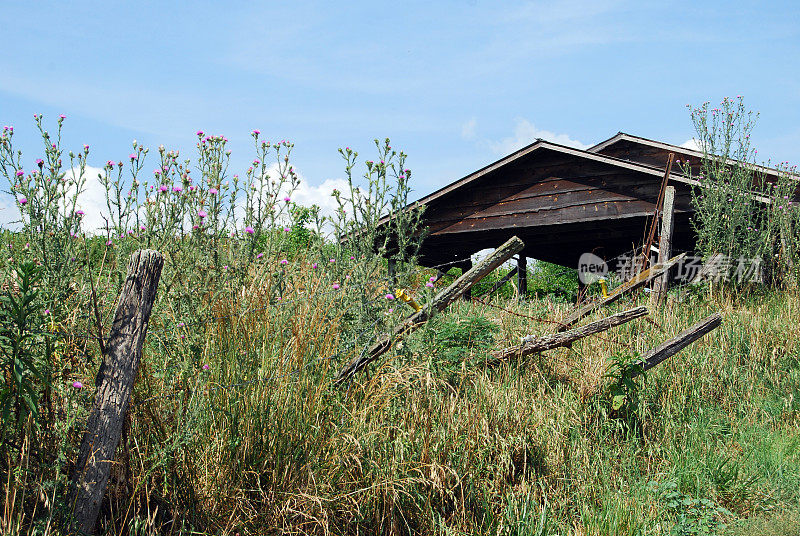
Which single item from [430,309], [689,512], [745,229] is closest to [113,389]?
[430,309]

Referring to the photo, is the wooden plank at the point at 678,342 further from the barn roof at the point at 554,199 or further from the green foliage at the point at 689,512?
the barn roof at the point at 554,199

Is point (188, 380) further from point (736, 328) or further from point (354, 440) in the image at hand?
point (736, 328)

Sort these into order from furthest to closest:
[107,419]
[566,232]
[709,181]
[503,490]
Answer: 1. [566,232]
2. [709,181]
3. [503,490]
4. [107,419]

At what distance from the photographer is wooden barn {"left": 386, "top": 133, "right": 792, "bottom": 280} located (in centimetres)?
1177

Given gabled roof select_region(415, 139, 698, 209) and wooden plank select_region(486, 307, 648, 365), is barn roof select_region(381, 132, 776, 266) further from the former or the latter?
wooden plank select_region(486, 307, 648, 365)

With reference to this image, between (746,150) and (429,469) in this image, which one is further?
(746,150)

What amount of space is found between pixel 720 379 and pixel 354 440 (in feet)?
16.7

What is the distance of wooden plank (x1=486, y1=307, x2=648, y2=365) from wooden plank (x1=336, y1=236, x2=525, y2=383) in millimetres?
1077

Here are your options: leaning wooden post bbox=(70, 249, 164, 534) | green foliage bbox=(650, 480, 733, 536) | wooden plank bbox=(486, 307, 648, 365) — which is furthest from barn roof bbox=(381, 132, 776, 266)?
leaning wooden post bbox=(70, 249, 164, 534)

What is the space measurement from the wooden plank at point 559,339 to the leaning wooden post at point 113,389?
10.1ft

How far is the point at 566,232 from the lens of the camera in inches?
560

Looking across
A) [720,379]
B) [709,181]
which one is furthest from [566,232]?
[720,379]

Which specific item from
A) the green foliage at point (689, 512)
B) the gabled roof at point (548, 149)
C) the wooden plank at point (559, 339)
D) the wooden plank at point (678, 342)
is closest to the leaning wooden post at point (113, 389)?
the wooden plank at point (559, 339)

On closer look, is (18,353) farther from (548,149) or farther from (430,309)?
(548,149)
